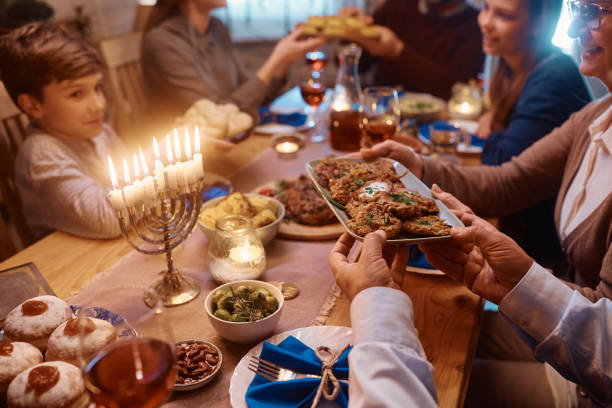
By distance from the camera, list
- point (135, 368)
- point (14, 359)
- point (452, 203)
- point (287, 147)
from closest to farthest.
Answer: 1. point (135, 368)
2. point (14, 359)
3. point (452, 203)
4. point (287, 147)

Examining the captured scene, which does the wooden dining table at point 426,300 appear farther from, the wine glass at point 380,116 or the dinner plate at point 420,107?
the dinner plate at point 420,107

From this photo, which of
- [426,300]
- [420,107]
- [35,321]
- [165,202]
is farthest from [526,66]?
[35,321]

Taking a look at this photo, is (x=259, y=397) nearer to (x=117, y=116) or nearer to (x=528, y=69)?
(x=528, y=69)

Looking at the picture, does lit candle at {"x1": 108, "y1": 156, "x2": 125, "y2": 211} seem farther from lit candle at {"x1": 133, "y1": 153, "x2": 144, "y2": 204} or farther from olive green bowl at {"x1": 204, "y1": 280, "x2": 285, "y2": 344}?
olive green bowl at {"x1": 204, "y1": 280, "x2": 285, "y2": 344}

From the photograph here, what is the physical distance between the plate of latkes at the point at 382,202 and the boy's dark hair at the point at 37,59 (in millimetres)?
913

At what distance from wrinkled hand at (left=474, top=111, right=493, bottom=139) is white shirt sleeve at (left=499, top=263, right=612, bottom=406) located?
4.49 ft

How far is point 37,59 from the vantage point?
156 centimetres

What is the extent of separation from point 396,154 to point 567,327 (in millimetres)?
783

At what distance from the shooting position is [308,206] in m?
1.54

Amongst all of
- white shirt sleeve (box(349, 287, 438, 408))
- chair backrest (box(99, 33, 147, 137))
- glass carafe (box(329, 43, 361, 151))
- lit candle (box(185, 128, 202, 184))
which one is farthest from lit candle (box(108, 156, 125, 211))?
chair backrest (box(99, 33, 147, 137))

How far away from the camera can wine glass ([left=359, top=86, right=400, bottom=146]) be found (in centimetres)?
190

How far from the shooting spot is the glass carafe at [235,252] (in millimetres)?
1195

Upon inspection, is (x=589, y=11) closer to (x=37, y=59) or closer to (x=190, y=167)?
(x=190, y=167)

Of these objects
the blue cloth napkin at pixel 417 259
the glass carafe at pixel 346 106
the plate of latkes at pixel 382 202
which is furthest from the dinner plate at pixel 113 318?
the glass carafe at pixel 346 106
